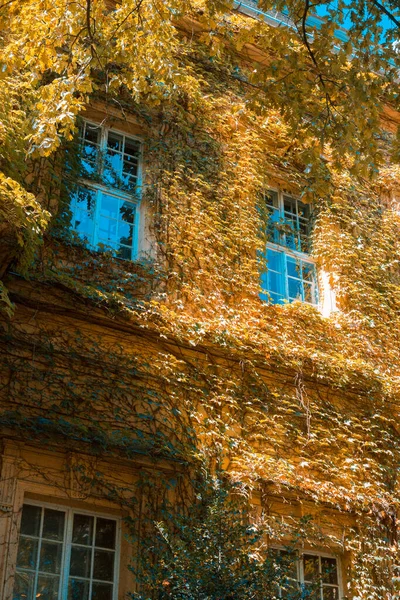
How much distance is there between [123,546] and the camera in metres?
8.14

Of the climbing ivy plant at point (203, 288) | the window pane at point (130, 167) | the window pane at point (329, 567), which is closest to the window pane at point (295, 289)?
the climbing ivy plant at point (203, 288)

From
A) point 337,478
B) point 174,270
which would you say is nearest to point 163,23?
point 174,270

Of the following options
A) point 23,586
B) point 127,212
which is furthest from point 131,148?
point 23,586

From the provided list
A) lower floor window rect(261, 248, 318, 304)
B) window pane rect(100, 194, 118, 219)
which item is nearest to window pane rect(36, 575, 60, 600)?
window pane rect(100, 194, 118, 219)

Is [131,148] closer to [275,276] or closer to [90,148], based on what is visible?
[90,148]

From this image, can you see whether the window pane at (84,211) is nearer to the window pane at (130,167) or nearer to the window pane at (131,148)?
the window pane at (130,167)

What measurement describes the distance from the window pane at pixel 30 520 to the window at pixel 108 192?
3.15 metres

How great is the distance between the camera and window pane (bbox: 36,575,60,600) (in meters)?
7.54

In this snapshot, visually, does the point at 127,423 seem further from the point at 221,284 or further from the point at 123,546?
the point at 221,284

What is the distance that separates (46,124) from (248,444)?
4056mm

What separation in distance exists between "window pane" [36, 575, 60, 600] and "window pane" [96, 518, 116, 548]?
59cm

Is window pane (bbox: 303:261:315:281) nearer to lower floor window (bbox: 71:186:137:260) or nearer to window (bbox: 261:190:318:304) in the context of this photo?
window (bbox: 261:190:318:304)

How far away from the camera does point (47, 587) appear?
759 cm

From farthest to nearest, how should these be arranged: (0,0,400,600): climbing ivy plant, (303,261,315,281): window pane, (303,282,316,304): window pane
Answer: (303,261,315,281): window pane → (303,282,316,304): window pane → (0,0,400,600): climbing ivy plant
